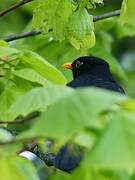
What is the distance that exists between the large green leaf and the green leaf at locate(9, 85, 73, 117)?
0.13m

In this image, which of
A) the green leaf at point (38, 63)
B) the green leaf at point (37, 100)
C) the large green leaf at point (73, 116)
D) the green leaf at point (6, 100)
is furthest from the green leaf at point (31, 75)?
the large green leaf at point (73, 116)

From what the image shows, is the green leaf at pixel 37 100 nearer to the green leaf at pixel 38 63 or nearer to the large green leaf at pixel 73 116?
the large green leaf at pixel 73 116

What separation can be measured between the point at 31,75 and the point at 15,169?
2.93ft

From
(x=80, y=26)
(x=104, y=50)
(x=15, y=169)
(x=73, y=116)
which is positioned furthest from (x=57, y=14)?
(x=104, y=50)

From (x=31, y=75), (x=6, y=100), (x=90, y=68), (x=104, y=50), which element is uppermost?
(x=31, y=75)

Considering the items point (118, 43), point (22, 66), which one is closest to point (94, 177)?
point (22, 66)

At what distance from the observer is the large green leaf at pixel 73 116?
4.77 feet

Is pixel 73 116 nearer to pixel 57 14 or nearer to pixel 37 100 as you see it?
pixel 37 100

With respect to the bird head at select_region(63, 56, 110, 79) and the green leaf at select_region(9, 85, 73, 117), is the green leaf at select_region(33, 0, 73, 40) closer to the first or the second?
the green leaf at select_region(9, 85, 73, 117)

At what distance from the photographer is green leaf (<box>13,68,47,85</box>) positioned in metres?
2.48

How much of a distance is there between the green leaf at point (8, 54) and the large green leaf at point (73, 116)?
107cm

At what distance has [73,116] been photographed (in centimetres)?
148

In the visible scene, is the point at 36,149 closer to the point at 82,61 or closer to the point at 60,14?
the point at 60,14

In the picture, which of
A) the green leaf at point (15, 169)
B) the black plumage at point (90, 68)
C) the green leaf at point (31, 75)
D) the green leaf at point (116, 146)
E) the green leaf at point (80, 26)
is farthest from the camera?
the black plumage at point (90, 68)
